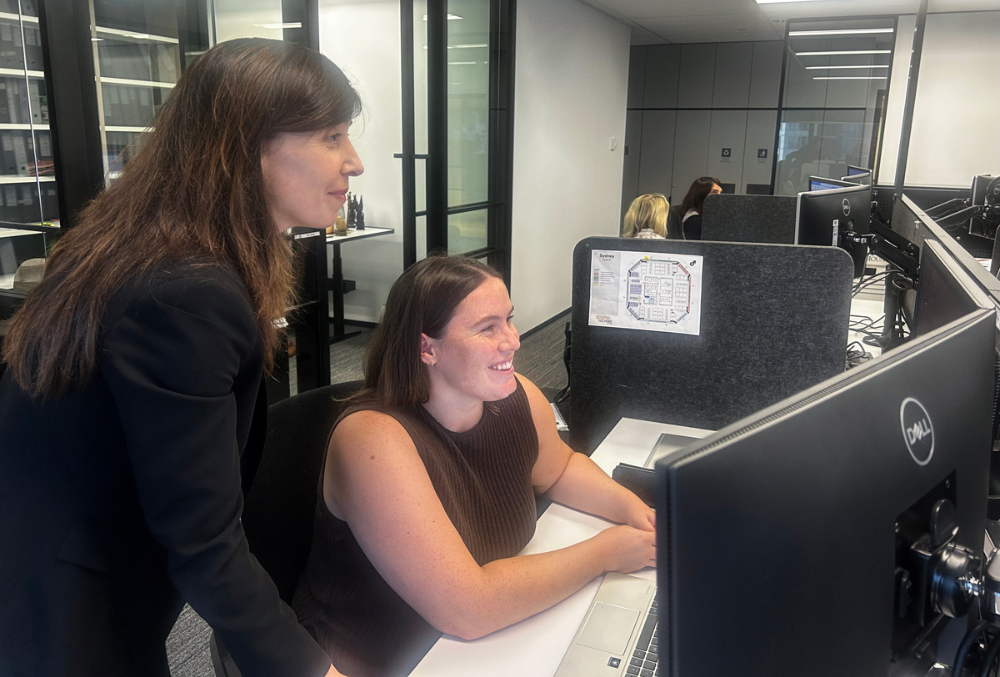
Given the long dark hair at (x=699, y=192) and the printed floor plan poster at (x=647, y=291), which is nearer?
the printed floor plan poster at (x=647, y=291)

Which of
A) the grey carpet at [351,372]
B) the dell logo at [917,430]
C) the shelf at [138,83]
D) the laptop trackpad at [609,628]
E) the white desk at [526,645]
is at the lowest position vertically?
the grey carpet at [351,372]

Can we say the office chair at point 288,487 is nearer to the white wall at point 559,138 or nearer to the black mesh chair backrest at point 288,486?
the black mesh chair backrest at point 288,486

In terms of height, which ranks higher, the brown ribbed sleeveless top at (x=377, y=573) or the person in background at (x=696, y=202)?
the person in background at (x=696, y=202)

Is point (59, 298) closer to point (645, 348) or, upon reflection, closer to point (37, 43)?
point (645, 348)

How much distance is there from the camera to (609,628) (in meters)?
0.92

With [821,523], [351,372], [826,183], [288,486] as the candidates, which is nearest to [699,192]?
[826,183]

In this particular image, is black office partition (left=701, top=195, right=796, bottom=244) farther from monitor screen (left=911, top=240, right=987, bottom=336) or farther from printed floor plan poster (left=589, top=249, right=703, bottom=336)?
monitor screen (left=911, top=240, right=987, bottom=336)

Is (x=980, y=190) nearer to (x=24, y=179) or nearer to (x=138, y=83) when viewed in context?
(x=138, y=83)

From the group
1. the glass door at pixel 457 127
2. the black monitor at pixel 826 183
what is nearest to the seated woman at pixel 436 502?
the glass door at pixel 457 127

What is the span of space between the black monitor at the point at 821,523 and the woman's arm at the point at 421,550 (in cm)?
48

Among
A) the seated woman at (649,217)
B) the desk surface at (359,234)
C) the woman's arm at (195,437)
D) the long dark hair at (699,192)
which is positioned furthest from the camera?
the long dark hair at (699,192)

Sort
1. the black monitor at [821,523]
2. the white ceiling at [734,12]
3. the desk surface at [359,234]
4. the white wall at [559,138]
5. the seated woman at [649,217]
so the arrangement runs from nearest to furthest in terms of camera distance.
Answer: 1. the black monitor at [821,523]
2. the seated woman at [649,217]
3. the desk surface at [359,234]
4. the white wall at [559,138]
5. the white ceiling at [734,12]

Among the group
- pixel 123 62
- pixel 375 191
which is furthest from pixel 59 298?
pixel 375 191

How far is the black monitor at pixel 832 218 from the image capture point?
7.25 ft
